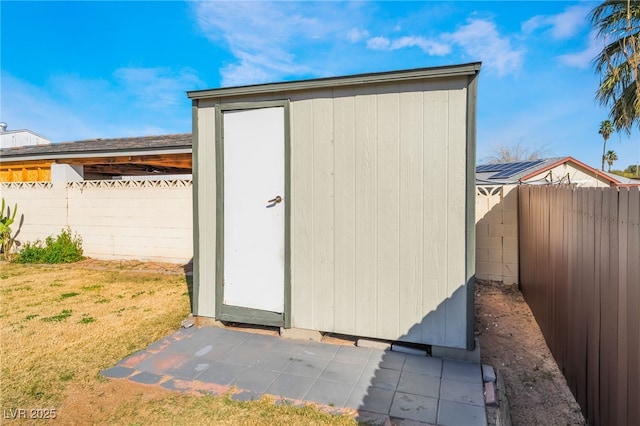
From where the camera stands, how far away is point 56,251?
7586 millimetres

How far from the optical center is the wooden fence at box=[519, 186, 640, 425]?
1.79 meters

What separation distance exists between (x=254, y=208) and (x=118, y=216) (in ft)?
18.3

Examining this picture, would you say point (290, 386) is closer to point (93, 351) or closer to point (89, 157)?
point (93, 351)

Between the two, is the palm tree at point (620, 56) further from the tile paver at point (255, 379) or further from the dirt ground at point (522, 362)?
the tile paver at point (255, 379)

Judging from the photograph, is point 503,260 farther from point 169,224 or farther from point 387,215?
point 169,224

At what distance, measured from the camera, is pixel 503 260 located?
5.60 metres

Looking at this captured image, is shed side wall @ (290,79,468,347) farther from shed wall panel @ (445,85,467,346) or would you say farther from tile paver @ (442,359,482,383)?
tile paver @ (442,359,482,383)

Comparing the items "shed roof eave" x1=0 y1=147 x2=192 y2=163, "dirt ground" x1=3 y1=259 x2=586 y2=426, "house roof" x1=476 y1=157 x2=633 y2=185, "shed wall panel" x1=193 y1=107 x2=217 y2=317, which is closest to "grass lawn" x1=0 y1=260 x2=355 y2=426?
"dirt ground" x1=3 y1=259 x2=586 y2=426

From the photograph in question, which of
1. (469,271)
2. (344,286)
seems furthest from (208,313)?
(469,271)

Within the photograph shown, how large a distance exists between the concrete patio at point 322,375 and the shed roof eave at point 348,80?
7.95ft

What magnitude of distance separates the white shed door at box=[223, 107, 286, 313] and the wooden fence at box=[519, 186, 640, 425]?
2492mm

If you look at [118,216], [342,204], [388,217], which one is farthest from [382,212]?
[118,216]

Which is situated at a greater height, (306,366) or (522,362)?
(306,366)

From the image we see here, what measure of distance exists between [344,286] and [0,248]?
32.3 ft
